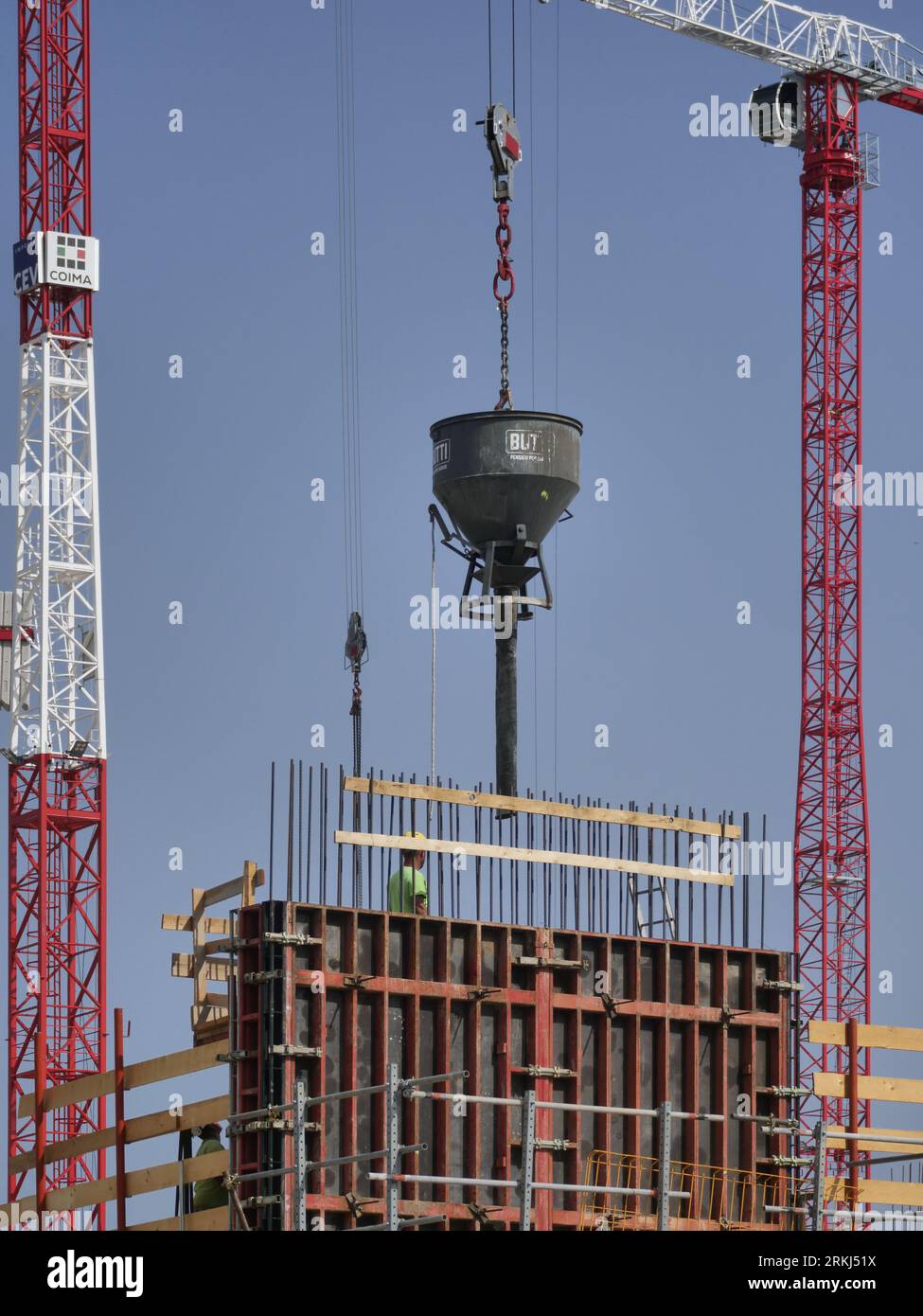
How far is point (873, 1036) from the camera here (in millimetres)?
29734

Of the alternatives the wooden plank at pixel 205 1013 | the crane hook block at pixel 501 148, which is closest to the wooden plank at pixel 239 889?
Answer: the wooden plank at pixel 205 1013

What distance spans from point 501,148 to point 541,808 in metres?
10.3

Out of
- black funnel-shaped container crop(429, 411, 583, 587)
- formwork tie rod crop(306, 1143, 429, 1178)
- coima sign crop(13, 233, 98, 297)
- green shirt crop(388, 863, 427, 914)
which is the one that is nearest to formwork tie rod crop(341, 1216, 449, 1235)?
formwork tie rod crop(306, 1143, 429, 1178)

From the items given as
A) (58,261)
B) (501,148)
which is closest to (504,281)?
(501,148)

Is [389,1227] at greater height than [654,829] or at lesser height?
lesser

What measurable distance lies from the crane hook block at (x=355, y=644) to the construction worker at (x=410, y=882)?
1183 centimetres

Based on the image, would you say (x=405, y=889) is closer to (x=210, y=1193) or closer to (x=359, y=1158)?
(x=210, y=1193)

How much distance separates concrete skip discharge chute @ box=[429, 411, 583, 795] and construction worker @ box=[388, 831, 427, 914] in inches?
112

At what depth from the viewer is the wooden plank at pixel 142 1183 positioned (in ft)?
90.7

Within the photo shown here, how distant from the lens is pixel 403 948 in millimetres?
28469
